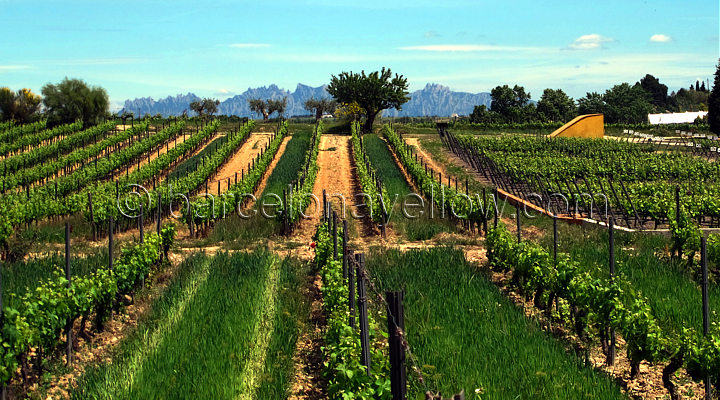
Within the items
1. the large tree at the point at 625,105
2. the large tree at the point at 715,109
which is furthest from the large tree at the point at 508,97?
the large tree at the point at 715,109

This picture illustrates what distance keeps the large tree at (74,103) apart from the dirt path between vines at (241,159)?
16.9 m

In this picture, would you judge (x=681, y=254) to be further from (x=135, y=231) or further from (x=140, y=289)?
(x=135, y=231)

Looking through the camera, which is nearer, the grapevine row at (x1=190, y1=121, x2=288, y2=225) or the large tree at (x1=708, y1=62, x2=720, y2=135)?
the grapevine row at (x1=190, y1=121, x2=288, y2=225)

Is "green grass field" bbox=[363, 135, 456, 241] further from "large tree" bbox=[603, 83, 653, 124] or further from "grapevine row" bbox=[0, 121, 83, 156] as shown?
"large tree" bbox=[603, 83, 653, 124]

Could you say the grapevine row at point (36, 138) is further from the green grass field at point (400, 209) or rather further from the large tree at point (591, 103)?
the large tree at point (591, 103)

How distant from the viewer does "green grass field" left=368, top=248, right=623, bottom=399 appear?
314 inches

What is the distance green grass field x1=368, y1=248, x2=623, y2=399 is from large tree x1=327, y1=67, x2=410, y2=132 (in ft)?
138

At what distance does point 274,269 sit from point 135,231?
790 cm

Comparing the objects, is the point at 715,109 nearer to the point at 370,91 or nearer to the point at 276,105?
the point at 370,91

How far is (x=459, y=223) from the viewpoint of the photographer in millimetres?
21344

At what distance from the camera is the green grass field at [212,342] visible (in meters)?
8.19

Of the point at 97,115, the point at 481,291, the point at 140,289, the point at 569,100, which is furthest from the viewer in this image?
the point at 569,100

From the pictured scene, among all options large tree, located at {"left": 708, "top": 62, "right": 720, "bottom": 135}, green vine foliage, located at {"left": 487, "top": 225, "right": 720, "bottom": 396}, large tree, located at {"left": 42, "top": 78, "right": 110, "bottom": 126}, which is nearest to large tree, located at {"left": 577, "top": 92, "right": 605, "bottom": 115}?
large tree, located at {"left": 708, "top": 62, "right": 720, "bottom": 135}

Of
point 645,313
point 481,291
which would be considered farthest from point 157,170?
point 645,313
